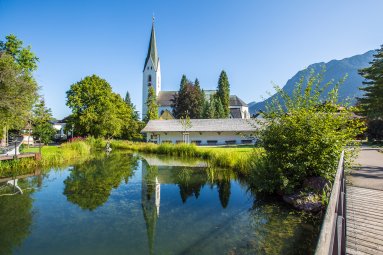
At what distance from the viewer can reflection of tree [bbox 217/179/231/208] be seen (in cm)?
894

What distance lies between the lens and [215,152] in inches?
735

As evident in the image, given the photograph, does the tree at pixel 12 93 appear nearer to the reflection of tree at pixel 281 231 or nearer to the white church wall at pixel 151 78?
the reflection of tree at pixel 281 231

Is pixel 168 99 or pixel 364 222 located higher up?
pixel 168 99

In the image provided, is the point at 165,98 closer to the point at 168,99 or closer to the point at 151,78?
the point at 168,99

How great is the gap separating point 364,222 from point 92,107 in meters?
35.9

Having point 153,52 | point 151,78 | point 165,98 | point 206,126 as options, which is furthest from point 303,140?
point 151,78

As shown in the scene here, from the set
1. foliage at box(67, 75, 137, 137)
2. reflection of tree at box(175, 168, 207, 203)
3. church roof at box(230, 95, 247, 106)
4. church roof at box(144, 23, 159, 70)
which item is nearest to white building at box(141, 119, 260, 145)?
foliage at box(67, 75, 137, 137)

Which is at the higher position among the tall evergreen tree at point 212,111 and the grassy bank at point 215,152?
the tall evergreen tree at point 212,111

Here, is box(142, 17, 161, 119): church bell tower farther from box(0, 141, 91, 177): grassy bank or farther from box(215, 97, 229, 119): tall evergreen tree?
box(0, 141, 91, 177): grassy bank

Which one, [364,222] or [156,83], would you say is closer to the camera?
[364,222]

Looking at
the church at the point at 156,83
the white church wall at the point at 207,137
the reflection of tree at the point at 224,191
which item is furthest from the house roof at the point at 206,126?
the church at the point at 156,83

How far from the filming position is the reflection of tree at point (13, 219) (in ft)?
18.2

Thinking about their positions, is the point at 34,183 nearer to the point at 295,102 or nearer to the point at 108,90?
the point at 295,102

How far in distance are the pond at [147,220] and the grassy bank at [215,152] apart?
170cm
